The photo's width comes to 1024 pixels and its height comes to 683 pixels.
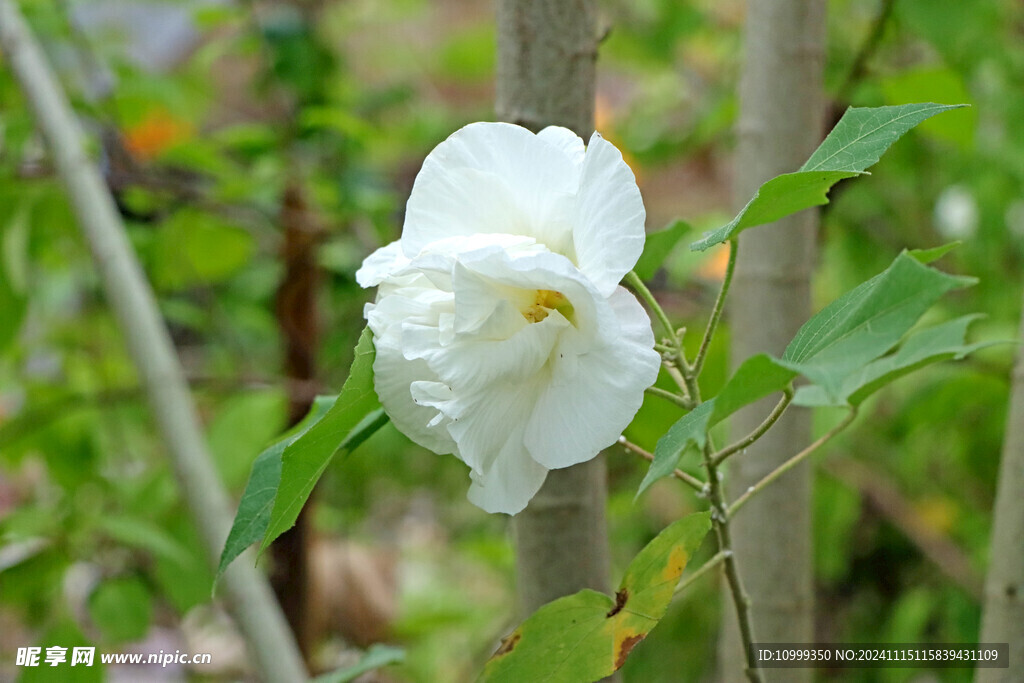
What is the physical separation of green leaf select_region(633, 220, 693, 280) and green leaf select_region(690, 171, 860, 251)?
0.07 metres

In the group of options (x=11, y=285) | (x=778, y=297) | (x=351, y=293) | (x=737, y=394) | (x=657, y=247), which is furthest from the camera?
(x=351, y=293)

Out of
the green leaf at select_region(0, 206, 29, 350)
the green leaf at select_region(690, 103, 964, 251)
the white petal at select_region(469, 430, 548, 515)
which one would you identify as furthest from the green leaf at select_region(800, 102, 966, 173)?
the green leaf at select_region(0, 206, 29, 350)


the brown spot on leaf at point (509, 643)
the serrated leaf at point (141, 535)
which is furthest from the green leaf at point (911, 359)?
the serrated leaf at point (141, 535)

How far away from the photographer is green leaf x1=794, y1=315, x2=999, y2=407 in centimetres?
20

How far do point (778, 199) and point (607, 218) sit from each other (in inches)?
1.8

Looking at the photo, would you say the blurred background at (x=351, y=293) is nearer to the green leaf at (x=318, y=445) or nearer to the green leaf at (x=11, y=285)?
the green leaf at (x=11, y=285)

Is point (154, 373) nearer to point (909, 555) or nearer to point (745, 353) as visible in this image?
point (745, 353)

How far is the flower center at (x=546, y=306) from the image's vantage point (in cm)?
22

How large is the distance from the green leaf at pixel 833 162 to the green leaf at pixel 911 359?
0.13ft

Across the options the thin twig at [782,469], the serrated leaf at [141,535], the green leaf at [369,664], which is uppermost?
the thin twig at [782,469]

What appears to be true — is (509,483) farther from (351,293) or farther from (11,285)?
(351,293)

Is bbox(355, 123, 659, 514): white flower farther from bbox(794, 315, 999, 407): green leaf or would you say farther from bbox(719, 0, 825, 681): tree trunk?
bbox(719, 0, 825, 681): tree trunk

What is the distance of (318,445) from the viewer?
225mm

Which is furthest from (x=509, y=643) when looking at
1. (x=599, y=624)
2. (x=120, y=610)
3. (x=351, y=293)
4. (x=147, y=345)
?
(x=351, y=293)
